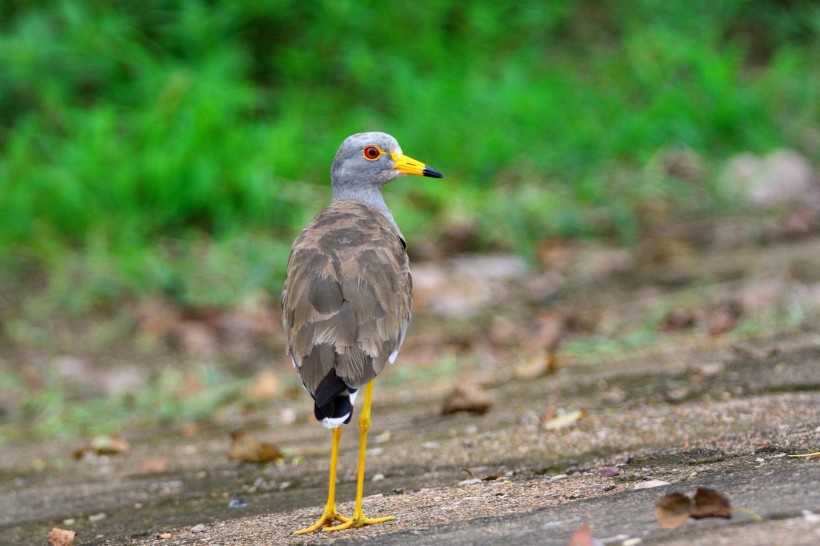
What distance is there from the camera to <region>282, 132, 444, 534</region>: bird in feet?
10.7

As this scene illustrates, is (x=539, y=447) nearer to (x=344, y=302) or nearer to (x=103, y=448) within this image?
(x=344, y=302)

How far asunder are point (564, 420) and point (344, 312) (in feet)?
3.45

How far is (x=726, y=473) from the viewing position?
3006 mm

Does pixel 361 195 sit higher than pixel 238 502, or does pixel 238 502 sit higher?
pixel 361 195

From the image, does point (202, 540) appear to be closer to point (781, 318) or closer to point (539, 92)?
point (781, 318)

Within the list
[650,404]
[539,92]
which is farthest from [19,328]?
[539,92]

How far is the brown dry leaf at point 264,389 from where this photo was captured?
19.4ft

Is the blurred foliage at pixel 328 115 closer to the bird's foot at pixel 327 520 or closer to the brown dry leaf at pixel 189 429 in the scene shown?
the brown dry leaf at pixel 189 429

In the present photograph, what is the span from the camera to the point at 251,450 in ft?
14.5

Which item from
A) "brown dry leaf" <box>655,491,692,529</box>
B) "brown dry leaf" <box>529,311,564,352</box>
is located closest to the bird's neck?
"brown dry leaf" <box>529,311,564,352</box>

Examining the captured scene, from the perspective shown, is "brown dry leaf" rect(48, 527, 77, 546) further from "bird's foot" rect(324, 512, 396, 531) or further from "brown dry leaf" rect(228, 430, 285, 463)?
"brown dry leaf" rect(228, 430, 285, 463)

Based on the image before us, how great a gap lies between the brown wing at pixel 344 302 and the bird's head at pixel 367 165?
1.90 feet

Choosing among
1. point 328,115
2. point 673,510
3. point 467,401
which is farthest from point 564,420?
point 328,115

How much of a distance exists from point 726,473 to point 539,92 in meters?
6.98
